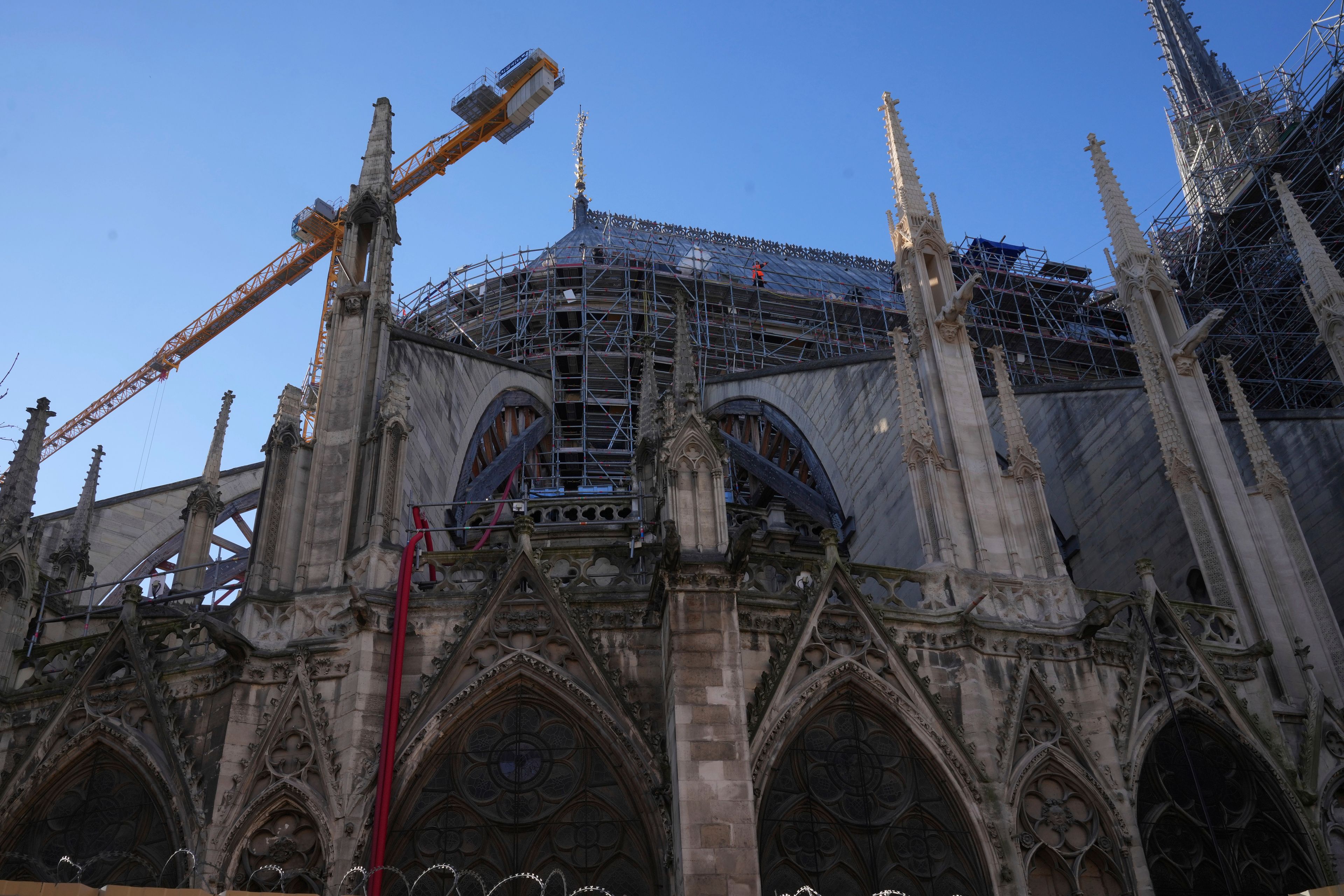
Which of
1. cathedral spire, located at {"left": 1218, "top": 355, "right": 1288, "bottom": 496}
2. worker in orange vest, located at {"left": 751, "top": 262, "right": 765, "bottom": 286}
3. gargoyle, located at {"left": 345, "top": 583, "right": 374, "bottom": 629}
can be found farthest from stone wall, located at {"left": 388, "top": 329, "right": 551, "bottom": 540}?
worker in orange vest, located at {"left": 751, "top": 262, "right": 765, "bottom": 286}

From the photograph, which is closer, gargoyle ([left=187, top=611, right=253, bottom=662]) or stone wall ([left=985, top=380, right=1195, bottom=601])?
gargoyle ([left=187, top=611, right=253, bottom=662])

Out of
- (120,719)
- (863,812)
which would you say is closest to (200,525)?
(120,719)

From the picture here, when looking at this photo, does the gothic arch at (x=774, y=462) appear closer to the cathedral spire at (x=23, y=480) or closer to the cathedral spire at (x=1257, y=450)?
the cathedral spire at (x=1257, y=450)

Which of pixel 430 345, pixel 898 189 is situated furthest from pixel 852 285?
pixel 430 345

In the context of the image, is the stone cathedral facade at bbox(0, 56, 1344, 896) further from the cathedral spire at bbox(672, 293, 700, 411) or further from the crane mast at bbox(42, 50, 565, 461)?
the crane mast at bbox(42, 50, 565, 461)

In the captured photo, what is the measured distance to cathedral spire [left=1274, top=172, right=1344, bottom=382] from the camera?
18438mm

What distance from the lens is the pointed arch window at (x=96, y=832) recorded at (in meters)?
12.6

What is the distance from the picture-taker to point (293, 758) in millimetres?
12859

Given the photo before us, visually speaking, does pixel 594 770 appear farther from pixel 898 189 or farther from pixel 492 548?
pixel 898 189

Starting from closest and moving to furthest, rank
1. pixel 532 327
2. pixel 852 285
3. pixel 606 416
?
pixel 606 416, pixel 532 327, pixel 852 285

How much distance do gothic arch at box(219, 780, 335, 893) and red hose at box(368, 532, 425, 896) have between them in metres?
0.55

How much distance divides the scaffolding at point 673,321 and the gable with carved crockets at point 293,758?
13.2 meters

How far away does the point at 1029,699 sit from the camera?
1418 centimetres

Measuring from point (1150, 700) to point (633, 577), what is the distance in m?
6.64
